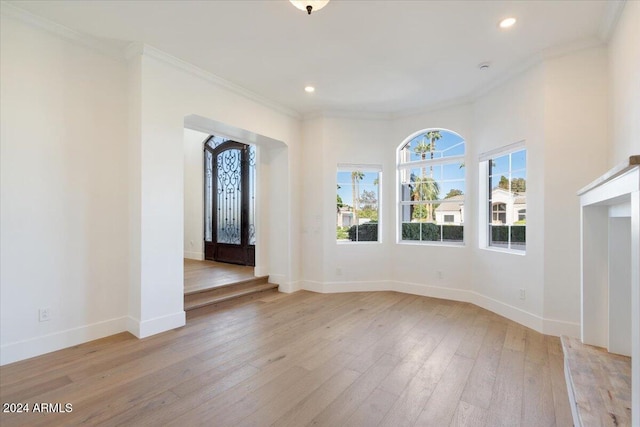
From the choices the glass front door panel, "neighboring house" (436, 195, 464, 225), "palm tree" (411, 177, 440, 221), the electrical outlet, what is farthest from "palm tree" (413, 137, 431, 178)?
the electrical outlet

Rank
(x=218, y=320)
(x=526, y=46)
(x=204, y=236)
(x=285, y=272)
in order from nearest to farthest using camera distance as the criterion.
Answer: (x=526, y=46) < (x=218, y=320) < (x=285, y=272) < (x=204, y=236)

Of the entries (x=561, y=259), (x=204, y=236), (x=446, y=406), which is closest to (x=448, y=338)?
(x=446, y=406)

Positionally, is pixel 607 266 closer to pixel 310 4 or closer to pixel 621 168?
pixel 621 168

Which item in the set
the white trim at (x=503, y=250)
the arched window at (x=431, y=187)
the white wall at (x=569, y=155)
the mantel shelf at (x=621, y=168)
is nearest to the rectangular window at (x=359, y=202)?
the arched window at (x=431, y=187)

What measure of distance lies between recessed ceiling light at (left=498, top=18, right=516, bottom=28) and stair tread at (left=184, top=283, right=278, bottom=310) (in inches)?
176

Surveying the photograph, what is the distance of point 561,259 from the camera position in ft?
9.98

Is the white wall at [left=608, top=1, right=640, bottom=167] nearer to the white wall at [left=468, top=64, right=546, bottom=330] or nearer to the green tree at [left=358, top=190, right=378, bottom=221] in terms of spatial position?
the white wall at [left=468, top=64, right=546, bottom=330]

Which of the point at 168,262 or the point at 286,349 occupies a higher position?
the point at 168,262

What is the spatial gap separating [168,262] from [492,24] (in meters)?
4.06

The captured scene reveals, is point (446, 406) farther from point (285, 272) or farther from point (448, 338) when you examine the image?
point (285, 272)

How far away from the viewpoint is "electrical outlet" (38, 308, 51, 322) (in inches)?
103

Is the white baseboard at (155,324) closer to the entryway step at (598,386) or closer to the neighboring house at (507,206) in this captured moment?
the entryway step at (598,386)

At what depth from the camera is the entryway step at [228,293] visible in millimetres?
3886

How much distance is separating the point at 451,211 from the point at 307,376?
3436 millimetres
